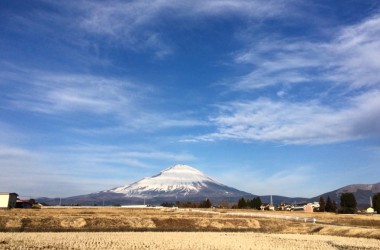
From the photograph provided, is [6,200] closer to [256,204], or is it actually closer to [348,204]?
[256,204]

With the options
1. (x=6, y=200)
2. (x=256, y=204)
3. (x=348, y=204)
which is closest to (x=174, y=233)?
(x=6, y=200)

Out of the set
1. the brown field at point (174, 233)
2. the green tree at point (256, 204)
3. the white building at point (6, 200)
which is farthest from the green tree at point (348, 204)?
the white building at point (6, 200)

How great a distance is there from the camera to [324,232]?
56875mm

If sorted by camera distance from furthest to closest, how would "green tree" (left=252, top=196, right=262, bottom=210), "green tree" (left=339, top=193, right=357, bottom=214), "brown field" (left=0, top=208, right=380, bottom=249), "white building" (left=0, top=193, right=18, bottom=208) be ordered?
"green tree" (left=252, top=196, right=262, bottom=210), "green tree" (left=339, top=193, right=357, bottom=214), "white building" (left=0, top=193, right=18, bottom=208), "brown field" (left=0, top=208, right=380, bottom=249)

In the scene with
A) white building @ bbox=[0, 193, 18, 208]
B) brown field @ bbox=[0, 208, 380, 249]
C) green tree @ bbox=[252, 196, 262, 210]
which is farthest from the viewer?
green tree @ bbox=[252, 196, 262, 210]

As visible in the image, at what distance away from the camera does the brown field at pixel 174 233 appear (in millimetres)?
36656

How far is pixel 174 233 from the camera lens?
5050cm

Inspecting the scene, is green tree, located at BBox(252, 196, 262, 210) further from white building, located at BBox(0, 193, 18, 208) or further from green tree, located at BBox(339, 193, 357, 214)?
white building, located at BBox(0, 193, 18, 208)

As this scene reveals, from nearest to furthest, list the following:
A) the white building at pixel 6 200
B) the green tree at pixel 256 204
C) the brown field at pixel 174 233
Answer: the brown field at pixel 174 233
the white building at pixel 6 200
the green tree at pixel 256 204

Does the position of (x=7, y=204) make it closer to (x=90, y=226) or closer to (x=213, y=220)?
(x=90, y=226)

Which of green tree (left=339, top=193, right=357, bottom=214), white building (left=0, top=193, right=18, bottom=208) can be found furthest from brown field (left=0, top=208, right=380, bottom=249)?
green tree (left=339, top=193, right=357, bottom=214)

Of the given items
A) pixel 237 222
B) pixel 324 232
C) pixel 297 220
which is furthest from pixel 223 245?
pixel 297 220

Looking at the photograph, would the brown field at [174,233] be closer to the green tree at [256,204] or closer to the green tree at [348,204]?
the green tree at [348,204]

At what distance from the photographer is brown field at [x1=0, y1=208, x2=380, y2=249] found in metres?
36.7
